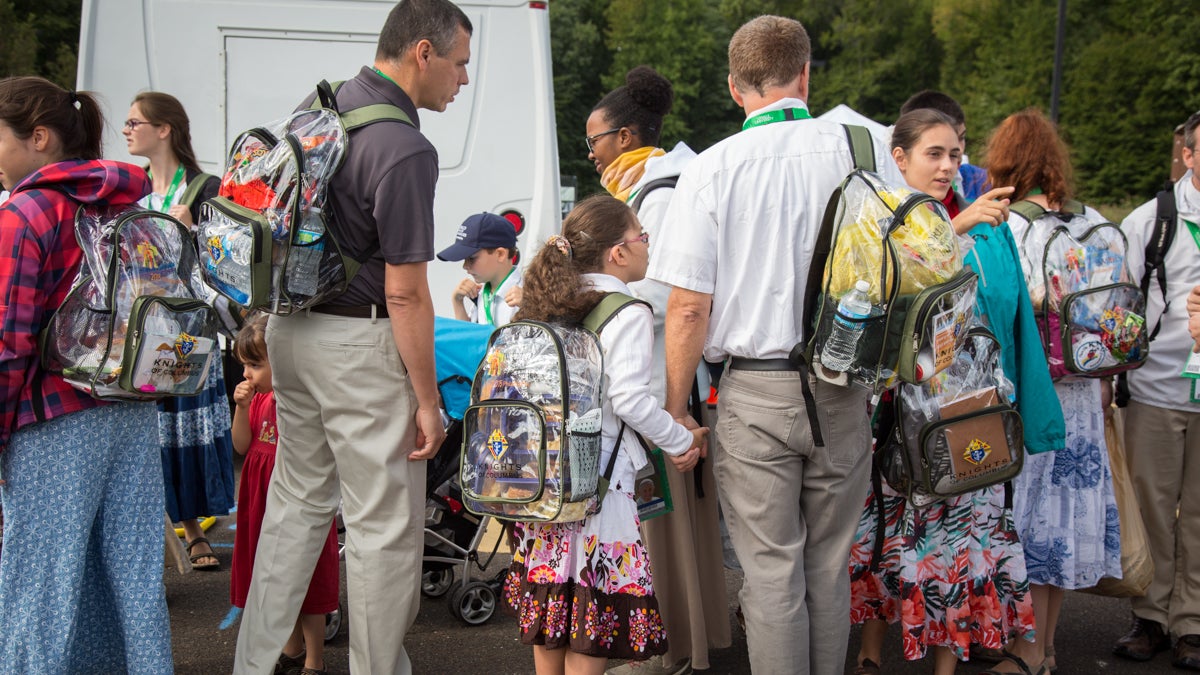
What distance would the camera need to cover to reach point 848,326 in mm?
2971

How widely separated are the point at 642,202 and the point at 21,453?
2.27 metres

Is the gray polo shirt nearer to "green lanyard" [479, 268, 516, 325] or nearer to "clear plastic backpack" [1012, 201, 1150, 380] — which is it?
"green lanyard" [479, 268, 516, 325]

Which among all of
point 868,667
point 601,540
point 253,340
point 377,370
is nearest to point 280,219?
point 377,370

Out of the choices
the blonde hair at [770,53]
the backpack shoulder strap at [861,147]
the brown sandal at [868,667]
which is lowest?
the brown sandal at [868,667]

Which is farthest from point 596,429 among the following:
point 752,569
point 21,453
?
point 21,453

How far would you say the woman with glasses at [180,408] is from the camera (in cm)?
493

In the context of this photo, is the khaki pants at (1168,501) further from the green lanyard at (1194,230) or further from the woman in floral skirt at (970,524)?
the woman in floral skirt at (970,524)

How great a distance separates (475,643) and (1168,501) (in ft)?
9.78

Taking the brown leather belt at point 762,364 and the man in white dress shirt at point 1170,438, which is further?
the man in white dress shirt at point 1170,438

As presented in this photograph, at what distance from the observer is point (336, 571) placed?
400cm

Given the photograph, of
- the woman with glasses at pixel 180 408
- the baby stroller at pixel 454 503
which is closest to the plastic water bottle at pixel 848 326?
the baby stroller at pixel 454 503

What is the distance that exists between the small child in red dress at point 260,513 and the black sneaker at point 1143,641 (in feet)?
10.5

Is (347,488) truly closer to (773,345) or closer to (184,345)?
(184,345)

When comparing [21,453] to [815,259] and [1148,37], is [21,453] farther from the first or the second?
[1148,37]
